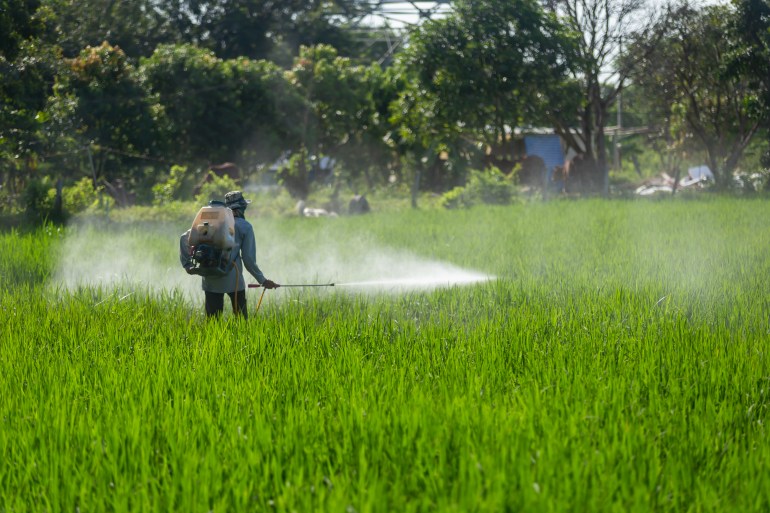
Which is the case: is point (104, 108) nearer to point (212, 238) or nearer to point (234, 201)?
point (234, 201)

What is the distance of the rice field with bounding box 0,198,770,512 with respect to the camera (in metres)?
3.52

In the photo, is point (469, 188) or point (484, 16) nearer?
point (469, 188)

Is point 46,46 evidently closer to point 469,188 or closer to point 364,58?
point 469,188

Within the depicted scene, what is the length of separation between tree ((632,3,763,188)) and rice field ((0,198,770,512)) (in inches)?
673

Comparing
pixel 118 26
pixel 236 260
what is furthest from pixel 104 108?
pixel 236 260

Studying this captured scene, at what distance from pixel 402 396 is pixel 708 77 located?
2645 centimetres

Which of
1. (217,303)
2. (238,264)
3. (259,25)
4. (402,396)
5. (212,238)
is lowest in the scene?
(402,396)

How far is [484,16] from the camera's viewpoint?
27.3 meters

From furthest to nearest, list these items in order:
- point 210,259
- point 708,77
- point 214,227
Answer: point 708,77, point 210,259, point 214,227

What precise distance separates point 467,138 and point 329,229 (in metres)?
17.5

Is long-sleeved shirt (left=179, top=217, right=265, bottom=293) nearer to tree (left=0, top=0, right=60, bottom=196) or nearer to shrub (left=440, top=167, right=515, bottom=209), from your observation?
tree (left=0, top=0, right=60, bottom=196)

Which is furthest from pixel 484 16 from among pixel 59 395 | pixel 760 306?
pixel 59 395

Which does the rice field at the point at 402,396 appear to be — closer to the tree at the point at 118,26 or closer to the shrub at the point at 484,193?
the shrub at the point at 484,193

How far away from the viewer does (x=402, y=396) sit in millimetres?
4629
